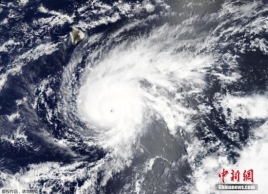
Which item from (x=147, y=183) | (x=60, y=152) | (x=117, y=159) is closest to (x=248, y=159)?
(x=147, y=183)

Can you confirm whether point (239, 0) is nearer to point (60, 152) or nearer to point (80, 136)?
point (80, 136)

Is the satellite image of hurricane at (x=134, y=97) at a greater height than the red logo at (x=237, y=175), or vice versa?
the satellite image of hurricane at (x=134, y=97)

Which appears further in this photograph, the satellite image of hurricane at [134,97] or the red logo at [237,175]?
the satellite image of hurricane at [134,97]

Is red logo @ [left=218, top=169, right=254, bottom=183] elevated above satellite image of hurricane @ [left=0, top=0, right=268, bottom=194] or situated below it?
below
